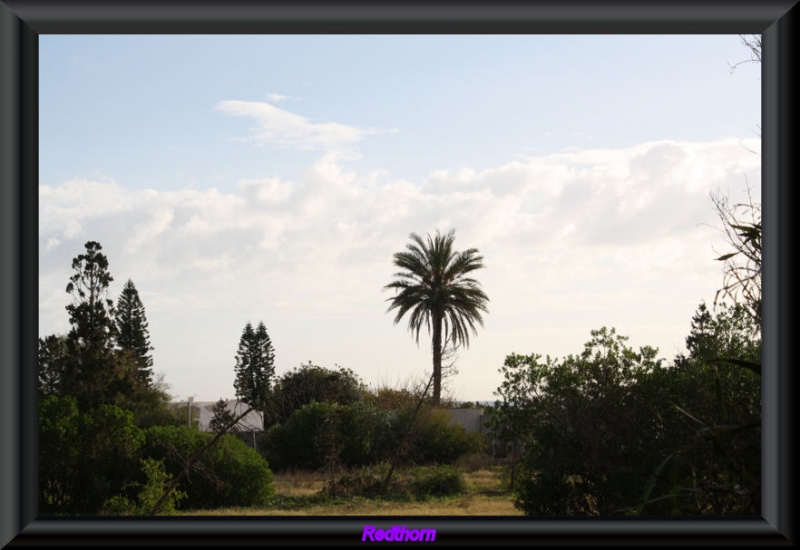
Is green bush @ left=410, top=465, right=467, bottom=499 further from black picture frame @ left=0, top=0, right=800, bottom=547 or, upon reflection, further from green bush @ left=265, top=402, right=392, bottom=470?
black picture frame @ left=0, top=0, right=800, bottom=547

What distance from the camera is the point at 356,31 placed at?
233 cm

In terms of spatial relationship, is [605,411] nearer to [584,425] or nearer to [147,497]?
[584,425]

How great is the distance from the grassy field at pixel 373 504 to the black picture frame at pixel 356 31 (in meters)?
6.60

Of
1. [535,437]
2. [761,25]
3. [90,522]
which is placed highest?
[761,25]

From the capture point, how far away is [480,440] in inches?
532

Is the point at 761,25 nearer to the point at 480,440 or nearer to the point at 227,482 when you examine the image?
the point at 227,482

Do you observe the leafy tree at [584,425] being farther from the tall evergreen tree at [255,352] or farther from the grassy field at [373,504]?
the tall evergreen tree at [255,352]

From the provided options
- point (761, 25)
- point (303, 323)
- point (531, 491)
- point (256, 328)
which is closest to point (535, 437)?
point (531, 491)

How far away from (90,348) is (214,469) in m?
5.72

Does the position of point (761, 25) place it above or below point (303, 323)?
above

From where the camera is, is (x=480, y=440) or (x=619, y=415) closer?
(x=619, y=415)

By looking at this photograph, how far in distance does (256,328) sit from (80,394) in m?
7.70

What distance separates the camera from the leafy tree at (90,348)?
14.0m

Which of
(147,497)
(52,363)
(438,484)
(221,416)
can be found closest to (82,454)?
(147,497)
